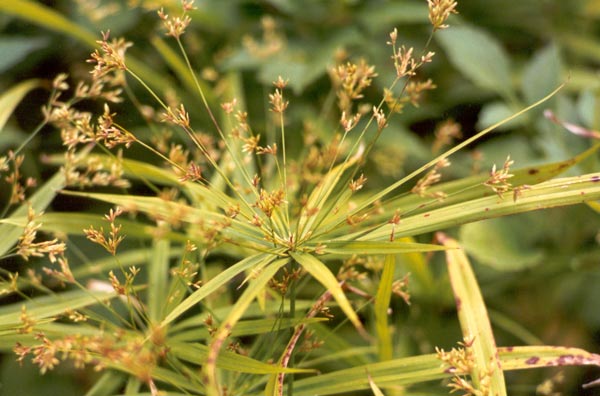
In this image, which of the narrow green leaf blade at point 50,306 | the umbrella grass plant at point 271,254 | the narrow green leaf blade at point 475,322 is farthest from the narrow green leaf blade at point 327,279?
the narrow green leaf blade at point 50,306

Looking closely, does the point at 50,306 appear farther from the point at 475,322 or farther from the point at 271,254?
the point at 475,322

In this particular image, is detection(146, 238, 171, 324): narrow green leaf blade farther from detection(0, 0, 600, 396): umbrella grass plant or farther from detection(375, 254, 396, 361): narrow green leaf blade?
detection(375, 254, 396, 361): narrow green leaf blade

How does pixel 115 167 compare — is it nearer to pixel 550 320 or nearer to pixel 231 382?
pixel 231 382

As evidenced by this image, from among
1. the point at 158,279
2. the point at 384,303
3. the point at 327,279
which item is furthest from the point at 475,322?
the point at 158,279

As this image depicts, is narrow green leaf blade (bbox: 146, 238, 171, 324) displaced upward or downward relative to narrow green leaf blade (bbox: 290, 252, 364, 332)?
upward

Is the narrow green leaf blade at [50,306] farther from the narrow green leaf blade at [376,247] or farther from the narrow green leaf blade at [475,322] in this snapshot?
the narrow green leaf blade at [475,322]

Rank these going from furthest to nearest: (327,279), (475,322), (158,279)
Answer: (158,279) → (475,322) → (327,279)

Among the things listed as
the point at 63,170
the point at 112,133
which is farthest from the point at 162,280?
the point at 112,133

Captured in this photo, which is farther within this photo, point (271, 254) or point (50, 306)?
point (50, 306)

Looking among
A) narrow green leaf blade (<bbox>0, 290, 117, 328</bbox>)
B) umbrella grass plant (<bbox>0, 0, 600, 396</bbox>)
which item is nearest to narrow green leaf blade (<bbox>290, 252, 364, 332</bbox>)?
umbrella grass plant (<bbox>0, 0, 600, 396</bbox>)

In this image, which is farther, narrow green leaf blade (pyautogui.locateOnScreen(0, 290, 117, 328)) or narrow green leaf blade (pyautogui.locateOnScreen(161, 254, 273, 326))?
narrow green leaf blade (pyautogui.locateOnScreen(0, 290, 117, 328))

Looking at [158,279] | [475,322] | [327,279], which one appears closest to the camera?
[327,279]
